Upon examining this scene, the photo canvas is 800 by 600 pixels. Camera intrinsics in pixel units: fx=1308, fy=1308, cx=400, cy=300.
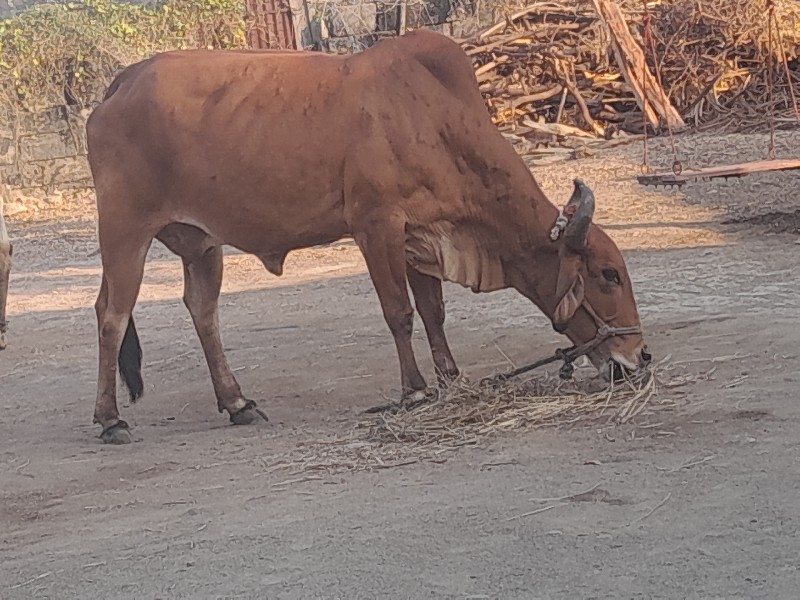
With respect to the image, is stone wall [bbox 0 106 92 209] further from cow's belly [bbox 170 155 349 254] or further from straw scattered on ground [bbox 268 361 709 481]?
straw scattered on ground [bbox 268 361 709 481]

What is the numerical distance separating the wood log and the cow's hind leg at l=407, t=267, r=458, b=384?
9.85 meters

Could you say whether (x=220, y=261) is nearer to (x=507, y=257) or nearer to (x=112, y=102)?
(x=112, y=102)

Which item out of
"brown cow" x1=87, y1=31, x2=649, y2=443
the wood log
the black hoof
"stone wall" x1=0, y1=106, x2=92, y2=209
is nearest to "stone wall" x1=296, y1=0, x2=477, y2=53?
the wood log

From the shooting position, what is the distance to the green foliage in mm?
17156

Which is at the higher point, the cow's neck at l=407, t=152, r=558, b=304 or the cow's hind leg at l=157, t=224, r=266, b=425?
the cow's neck at l=407, t=152, r=558, b=304

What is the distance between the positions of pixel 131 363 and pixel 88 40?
1141 cm

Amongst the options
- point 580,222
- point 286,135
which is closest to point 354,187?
point 286,135

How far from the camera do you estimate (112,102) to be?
656 centimetres

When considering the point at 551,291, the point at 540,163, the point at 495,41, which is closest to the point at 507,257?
the point at 551,291

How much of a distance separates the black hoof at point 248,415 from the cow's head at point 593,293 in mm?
1553

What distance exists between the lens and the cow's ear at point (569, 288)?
235 inches

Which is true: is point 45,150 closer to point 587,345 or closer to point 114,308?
point 114,308

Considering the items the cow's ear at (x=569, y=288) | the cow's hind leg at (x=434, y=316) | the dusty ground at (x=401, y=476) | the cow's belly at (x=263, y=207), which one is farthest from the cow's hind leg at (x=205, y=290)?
the cow's ear at (x=569, y=288)

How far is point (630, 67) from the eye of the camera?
16172 mm
